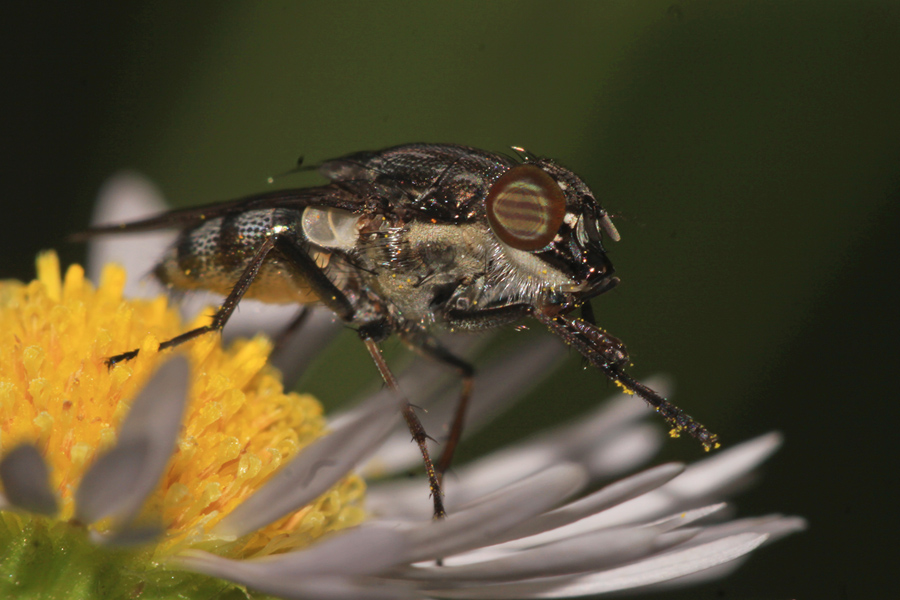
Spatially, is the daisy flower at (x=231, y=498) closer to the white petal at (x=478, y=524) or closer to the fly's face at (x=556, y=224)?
the white petal at (x=478, y=524)

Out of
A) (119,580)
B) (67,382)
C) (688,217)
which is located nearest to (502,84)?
(688,217)

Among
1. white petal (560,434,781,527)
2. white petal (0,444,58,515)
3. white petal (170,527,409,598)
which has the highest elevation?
white petal (0,444,58,515)

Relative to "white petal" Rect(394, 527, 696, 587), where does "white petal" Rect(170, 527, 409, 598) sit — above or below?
above

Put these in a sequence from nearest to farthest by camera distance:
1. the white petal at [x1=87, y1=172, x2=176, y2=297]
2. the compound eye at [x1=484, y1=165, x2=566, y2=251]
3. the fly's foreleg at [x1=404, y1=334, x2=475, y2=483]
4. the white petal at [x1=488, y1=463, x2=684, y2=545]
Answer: the white petal at [x1=488, y1=463, x2=684, y2=545]
the compound eye at [x1=484, y1=165, x2=566, y2=251]
the fly's foreleg at [x1=404, y1=334, x2=475, y2=483]
the white petal at [x1=87, y1=172, x2=176, y2=297]

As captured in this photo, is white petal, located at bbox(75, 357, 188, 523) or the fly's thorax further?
the fly's thorax

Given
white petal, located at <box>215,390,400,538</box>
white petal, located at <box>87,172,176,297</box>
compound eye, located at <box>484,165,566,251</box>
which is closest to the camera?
white petal, located at <box>215,390,400,538</box>

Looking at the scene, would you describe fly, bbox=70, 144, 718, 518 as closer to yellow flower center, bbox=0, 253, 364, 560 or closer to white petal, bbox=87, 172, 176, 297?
yellow flower center, bbox=0, 253, 364, 560

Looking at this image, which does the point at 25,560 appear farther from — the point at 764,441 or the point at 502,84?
the point at 502,84

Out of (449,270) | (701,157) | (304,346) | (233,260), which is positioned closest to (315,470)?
(449,270)

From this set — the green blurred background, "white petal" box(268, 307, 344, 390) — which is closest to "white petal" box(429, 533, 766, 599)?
the green blurred background
